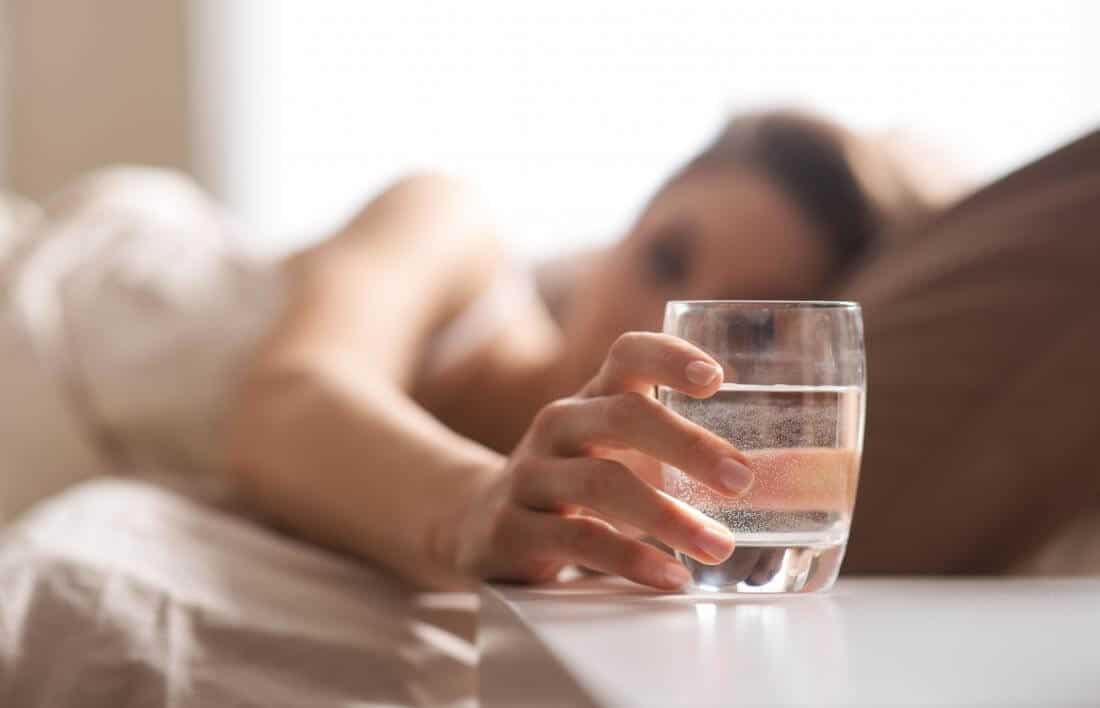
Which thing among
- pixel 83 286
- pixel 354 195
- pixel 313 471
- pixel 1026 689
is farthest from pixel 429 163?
pixel 1026 689

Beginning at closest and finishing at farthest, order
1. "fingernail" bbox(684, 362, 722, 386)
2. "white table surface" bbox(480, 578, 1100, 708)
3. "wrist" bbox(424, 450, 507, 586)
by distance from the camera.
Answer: "white table surface" bbox(480, 578, 1100, 708)
"fingernail" bbox(684, 362, 722, 386)
"wrist" bbox(424, 450, 507, 586)

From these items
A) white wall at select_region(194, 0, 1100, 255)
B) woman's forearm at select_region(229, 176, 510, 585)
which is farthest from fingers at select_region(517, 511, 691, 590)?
white wall at select_region(194, 0, 1100, 255)

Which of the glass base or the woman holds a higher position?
the woman

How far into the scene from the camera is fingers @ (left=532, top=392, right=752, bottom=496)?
431 mm

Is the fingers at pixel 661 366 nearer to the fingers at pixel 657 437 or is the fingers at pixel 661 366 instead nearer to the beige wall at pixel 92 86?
the fingers at pixel 657 437

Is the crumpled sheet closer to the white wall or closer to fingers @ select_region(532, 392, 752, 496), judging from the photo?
fingers @ select_region(532, 392, 752, 496)

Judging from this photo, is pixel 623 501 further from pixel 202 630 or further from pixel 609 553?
pixel 202 630

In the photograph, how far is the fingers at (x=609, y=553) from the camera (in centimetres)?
47

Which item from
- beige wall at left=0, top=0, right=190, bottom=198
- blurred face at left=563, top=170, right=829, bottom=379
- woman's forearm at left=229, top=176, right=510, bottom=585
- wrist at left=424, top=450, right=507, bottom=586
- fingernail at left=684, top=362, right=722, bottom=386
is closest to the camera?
fingernail at left=684, top=362, right=722, bottom=386

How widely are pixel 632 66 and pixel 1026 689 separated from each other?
2.00 m

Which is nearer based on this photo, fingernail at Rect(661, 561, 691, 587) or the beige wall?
fingernail at Rect(661, 561, 691, 587)

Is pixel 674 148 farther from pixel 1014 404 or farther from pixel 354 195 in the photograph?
pixel 1014 404

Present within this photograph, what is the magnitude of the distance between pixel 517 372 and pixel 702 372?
2.67 feet

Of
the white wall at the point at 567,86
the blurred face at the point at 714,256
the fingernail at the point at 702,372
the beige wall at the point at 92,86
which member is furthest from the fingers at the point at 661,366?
the beige wall at the point at 92,86
